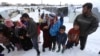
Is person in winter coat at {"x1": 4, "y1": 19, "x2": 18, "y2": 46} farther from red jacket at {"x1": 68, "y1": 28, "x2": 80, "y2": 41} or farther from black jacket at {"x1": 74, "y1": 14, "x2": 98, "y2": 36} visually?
black jacket at {"x1": 74, "y1": 14, "x2": 98, "y2": 36}

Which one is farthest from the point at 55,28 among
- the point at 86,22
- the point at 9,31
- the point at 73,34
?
the point at 9,31

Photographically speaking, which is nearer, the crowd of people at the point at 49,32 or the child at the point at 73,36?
the crowd of people at the point at 49,32

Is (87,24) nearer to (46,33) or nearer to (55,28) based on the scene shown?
(55,28)

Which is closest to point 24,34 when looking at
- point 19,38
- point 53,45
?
point 19,38

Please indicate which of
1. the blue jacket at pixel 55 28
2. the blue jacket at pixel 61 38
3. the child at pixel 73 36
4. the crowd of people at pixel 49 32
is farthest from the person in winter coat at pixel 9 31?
the child at pixel 73 36

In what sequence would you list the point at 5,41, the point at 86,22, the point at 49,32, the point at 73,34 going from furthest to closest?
the point at 5,41, the point at 49,32, the point at 73,34, the point at 86,22

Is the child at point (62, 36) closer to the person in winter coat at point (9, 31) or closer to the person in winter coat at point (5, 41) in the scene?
the person in winter coat at point (9, 31)

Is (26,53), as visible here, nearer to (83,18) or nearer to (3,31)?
(3,31)

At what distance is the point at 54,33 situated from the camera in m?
5.88

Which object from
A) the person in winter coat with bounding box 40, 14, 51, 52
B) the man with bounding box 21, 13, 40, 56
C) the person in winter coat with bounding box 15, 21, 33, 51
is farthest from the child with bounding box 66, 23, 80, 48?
the person in winter coat with bounding box 15, 21, 33, 51

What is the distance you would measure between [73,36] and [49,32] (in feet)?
2.52

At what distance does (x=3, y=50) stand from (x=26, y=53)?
0.88 metres

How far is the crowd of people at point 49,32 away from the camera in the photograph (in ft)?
17.9

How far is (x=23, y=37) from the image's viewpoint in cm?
636
